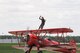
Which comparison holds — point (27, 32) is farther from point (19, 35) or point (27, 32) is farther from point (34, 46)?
point (19, 35)

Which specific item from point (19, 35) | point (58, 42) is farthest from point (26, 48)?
point (19, 35)

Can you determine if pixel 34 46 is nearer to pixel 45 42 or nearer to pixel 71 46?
pixel 45 42

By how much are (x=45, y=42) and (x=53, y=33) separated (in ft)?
5.30

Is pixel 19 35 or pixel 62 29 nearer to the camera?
pixel 62 29

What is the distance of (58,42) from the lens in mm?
34250

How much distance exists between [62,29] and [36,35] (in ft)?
7.84

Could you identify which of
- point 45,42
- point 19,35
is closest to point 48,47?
point 45,42

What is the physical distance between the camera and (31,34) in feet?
108

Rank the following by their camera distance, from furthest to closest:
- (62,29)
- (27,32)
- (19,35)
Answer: (19,35) → (27,32) → (62,29)

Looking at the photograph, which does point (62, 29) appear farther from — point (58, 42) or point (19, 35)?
point (19, 35)

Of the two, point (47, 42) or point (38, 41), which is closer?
point (38, 41)

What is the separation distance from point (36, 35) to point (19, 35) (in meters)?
5.90

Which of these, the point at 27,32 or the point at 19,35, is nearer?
the point at 27,32

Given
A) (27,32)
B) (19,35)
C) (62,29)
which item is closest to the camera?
(62,29)
